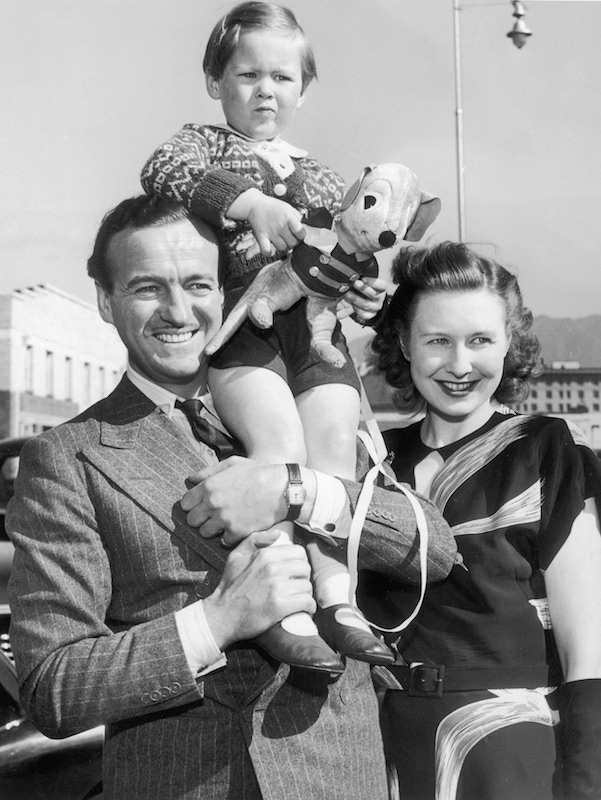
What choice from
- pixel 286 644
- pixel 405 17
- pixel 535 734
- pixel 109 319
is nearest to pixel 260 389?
pixel 109 319

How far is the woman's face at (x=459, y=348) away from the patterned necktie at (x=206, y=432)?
476 millimetres

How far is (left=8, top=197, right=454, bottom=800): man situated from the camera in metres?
1.51

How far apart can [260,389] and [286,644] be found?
1.66 ft

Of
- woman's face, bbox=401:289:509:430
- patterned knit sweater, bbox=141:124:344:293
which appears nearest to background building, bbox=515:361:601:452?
woman's face, bbox=401:289:509:430

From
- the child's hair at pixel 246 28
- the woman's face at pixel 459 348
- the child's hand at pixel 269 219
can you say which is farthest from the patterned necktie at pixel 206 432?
the child's hair at pixel 246 28

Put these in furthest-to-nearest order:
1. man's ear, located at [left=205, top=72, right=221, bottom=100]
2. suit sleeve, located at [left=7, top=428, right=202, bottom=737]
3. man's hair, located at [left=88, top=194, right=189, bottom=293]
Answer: man's ear, located at [left=205, top=72, right=221, bottom=100] < man's hair, located at [left=88, top=194, right=189, bottom=293] < suit sleeve, located at [left=7, top=428, right=202, bottom=737]

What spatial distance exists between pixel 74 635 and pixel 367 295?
863 millimetres

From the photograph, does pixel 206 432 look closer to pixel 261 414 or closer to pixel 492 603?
pixel 261 414

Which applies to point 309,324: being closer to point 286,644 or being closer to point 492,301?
point 492,301

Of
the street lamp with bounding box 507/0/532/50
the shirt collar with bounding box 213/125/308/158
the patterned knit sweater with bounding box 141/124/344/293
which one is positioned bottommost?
the patterned knit sweater with bounding box 141/124/344/293

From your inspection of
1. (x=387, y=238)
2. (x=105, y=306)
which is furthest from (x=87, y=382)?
(x=387, y=238)

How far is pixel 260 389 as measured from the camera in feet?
5.73

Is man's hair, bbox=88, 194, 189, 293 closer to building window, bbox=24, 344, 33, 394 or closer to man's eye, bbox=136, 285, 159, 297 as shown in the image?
man's eye, bbox=136, 285, 159, 297

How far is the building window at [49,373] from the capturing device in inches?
98.3
